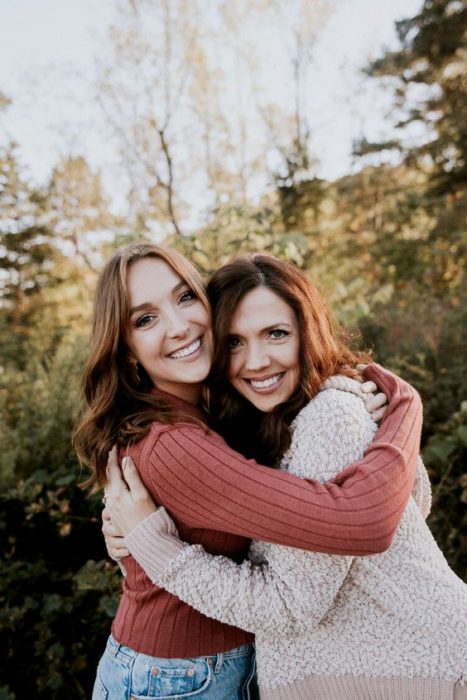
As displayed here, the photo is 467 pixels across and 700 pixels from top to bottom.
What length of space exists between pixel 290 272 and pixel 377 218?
14.3 metres

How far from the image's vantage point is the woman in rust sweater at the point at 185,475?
4.49 feet

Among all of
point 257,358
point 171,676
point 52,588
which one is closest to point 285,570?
point 171,676

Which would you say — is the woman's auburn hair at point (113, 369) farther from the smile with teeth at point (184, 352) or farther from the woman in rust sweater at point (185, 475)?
the smile with teeth at point (184, 352)

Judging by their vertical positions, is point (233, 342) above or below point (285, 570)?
above

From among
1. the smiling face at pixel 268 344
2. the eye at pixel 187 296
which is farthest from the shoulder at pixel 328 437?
the eye at pixel 187 296

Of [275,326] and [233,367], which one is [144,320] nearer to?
[233,367]

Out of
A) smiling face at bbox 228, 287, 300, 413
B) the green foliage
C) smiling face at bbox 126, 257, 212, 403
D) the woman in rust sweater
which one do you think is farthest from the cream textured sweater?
the green foliage

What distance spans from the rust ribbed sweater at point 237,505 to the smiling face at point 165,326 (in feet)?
1.07

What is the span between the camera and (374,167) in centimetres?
1475

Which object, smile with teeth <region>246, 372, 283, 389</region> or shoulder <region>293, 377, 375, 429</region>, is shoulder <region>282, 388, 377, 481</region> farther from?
smile with teeth <region>246, 372, 283, 389</region>

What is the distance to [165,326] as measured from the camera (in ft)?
6.15

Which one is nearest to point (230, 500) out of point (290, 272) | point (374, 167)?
point (290, 272)

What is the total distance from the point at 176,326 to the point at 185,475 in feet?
1.86

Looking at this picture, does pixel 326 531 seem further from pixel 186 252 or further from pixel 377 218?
pixel 377 218
